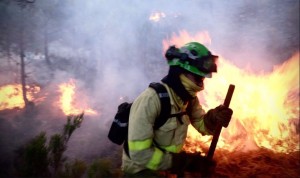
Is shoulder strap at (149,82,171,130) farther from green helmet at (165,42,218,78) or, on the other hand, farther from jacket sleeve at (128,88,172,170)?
green helmet at (165,42,218,78)

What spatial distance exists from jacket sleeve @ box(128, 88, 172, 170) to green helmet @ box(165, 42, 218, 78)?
46 centimetres

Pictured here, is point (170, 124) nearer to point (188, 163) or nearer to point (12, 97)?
point (188, 163)

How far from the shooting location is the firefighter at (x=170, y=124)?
2.79 metres

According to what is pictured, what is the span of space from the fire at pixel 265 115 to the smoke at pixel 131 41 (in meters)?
0.75

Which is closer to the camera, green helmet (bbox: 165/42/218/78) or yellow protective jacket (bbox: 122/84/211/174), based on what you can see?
yellow protective jacket (bbox: 122/84/211/174)

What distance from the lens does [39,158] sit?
4773 mm

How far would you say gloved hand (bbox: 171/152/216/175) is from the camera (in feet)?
9.80

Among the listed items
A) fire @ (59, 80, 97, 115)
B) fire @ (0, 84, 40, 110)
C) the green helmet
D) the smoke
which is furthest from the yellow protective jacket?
fire @ (0, 84, 40, 110)

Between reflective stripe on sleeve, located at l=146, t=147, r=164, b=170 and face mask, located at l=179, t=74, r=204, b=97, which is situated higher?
face mask, located at l=179, t=74, r=204, b=97

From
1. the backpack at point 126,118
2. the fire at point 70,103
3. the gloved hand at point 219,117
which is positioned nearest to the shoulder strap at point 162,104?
the backpack at point 126,118

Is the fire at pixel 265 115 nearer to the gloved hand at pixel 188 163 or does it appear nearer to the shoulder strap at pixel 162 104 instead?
the gloved hand at pixel 188 163

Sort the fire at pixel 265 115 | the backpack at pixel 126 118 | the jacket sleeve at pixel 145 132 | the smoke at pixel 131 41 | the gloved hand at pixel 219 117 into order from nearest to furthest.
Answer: the jacket sleeve at pixel 145 132, the backpack at pixel 126 118, the gloved hand at pixel 219 117, the fire at pixel 265 115, the smoke at pixel 131 41

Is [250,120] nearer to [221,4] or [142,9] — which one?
[221,4]

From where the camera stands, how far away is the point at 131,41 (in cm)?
1432
